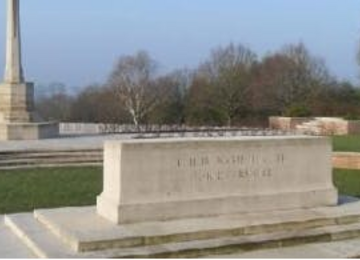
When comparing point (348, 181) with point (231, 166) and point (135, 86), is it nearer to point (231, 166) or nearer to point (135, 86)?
point (231, 166)

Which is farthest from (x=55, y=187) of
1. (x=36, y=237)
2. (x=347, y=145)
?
(x=347, y=145)

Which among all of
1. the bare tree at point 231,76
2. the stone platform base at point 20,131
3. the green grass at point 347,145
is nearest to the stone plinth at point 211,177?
the green grass at point 347,145

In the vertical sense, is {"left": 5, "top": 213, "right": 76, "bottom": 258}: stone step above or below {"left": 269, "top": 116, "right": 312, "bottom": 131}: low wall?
below

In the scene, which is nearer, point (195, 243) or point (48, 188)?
point (195, 243)

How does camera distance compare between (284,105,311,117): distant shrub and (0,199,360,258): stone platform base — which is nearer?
(0,199,360,258): stone platform base

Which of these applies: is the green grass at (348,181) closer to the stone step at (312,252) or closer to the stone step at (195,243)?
the stone step at (195,243)

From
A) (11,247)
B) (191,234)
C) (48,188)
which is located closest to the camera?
(191,234)

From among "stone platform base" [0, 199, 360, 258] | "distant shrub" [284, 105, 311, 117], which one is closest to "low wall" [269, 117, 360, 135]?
"distant shrub" [284, 105, 311, 117]

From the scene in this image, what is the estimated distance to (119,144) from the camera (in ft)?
29.8

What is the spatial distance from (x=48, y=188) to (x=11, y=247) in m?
5.74

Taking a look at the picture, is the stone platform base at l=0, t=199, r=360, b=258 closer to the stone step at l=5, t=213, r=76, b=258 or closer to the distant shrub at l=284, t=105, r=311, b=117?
the stone step at l=5, t=213, r=76, b=258

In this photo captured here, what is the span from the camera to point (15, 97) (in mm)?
24594

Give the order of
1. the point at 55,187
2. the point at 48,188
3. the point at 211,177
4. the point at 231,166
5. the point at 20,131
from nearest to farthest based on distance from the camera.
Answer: the point at 211,177 < the point at 231,166 < the point at 48,188 < the point at 55,187 < the point at 20,131

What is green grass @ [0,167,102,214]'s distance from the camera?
40.4 feet
